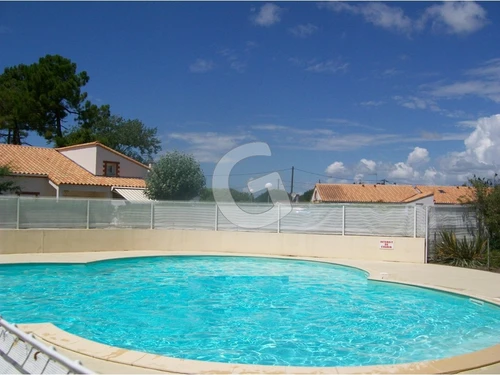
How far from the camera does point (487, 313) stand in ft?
38.8

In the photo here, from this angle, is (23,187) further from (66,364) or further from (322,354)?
(66,364)

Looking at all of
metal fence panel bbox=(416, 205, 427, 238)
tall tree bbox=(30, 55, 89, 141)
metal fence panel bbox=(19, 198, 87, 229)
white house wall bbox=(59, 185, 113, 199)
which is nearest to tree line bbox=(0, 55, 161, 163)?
tall tree bbox=(30, 55, 89, 141)

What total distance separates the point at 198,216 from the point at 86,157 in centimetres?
2114

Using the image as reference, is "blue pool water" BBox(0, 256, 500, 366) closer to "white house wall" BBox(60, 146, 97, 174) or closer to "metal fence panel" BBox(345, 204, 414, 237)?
"metal fence panel" BBox(345, 204, 414, 237)

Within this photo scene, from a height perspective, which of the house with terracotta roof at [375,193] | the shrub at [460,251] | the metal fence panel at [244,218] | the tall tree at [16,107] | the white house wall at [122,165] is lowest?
the shrub at [460,251]

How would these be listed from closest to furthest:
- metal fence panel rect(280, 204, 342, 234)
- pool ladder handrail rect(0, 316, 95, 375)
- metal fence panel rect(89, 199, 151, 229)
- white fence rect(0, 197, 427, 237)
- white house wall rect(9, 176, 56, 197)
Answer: pool ladder handrail rect(0, 316, 95, 375), white fence rect(0, 197, 427, 237), metal fence panel rect(280, 204, 342, 234), metal fence panel rect(89, 199, 151, 229), white house wall rect(9, 176, 56, 197)

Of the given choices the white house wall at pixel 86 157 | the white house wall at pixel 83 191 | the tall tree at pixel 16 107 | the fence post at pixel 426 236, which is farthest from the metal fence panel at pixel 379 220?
the tall tree at pixel 16 107

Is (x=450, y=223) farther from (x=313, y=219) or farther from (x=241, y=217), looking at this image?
(x=241, y=217)

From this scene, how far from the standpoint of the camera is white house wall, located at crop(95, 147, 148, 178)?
4203 cm

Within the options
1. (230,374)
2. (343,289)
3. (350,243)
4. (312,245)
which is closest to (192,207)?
(312,245)

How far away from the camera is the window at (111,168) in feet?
140

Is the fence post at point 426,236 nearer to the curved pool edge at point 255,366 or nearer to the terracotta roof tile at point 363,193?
the curved pool edge at point 255,366

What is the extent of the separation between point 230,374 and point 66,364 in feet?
9.23

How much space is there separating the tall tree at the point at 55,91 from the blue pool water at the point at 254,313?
34.7m
